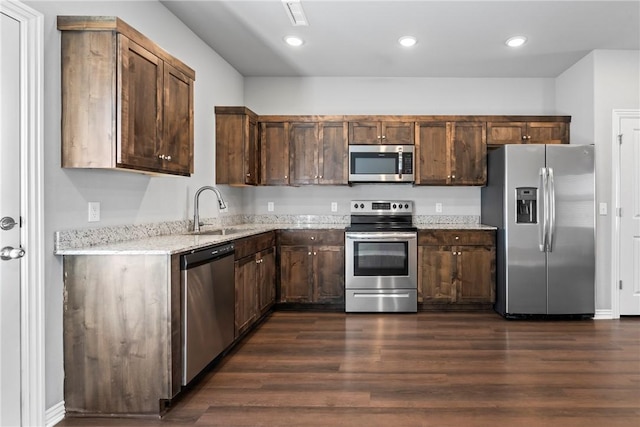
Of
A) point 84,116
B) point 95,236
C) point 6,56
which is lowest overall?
point 95,236

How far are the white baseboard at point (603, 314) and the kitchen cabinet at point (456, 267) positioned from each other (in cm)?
100

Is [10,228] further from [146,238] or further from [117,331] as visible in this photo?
[146,238]

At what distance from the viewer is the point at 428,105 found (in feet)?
17.6

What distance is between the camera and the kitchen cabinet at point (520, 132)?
494 centimetres

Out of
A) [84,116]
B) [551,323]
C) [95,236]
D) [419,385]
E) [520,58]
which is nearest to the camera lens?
[84,116]

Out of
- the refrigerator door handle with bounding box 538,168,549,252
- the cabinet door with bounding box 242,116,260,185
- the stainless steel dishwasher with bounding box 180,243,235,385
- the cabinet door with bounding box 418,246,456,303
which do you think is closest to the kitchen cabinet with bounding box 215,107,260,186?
the cabinet door with bounding box 242,116,260,185

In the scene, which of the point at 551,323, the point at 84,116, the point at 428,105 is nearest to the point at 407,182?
the point at 428,105

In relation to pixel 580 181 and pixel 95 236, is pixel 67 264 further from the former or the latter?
pixel 580 181

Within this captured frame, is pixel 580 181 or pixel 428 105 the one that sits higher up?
pixel 428 105

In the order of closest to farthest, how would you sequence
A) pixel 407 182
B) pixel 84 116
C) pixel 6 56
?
pixel 6 56 → pixel 84 116 → pixel 407 182

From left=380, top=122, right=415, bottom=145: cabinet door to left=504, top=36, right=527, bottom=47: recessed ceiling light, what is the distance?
127cm

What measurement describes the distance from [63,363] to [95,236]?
0.71 m

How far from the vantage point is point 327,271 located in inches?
189

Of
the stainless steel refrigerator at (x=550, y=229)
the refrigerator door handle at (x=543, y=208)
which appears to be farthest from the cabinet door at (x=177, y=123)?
the refrigerator door handle at (x=543, y=208)
